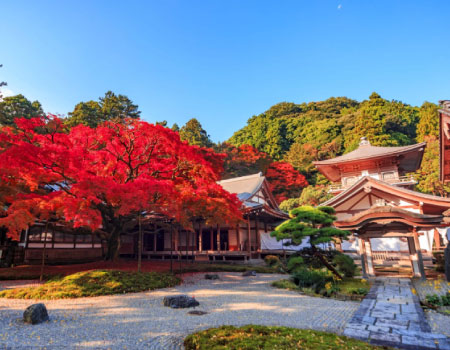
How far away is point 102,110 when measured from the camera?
39.1 meters

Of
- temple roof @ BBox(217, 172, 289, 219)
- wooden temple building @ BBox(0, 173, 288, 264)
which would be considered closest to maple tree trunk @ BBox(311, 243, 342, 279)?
wooden temple building @ BBox(0, 173, 288, 264)

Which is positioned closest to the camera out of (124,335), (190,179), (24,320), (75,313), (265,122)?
(124,335)

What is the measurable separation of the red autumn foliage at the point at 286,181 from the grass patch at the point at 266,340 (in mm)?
33424

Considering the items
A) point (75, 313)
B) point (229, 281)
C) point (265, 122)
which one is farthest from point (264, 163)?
point (75, 313)

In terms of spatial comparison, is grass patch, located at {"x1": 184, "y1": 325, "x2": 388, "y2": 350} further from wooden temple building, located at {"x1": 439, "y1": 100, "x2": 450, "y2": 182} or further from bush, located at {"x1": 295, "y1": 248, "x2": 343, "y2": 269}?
wooden temple building, located at {"x1": 439, "y1": 100, "x2": 450, "y2": 182}

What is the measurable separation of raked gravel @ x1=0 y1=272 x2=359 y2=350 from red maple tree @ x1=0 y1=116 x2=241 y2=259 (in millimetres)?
2867

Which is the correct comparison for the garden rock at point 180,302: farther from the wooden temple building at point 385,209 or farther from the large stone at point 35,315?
the wooden temple building at point 385,209

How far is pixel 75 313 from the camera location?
20.7ft

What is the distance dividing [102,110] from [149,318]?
39317 mm

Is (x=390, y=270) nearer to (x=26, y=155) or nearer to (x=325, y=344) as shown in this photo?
(x=325, y=344)

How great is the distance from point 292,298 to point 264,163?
32765mm

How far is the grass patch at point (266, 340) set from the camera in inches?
158

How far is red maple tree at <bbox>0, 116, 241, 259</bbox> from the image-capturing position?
29.9ft

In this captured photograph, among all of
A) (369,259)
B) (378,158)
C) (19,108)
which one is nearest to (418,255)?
(369,259)
